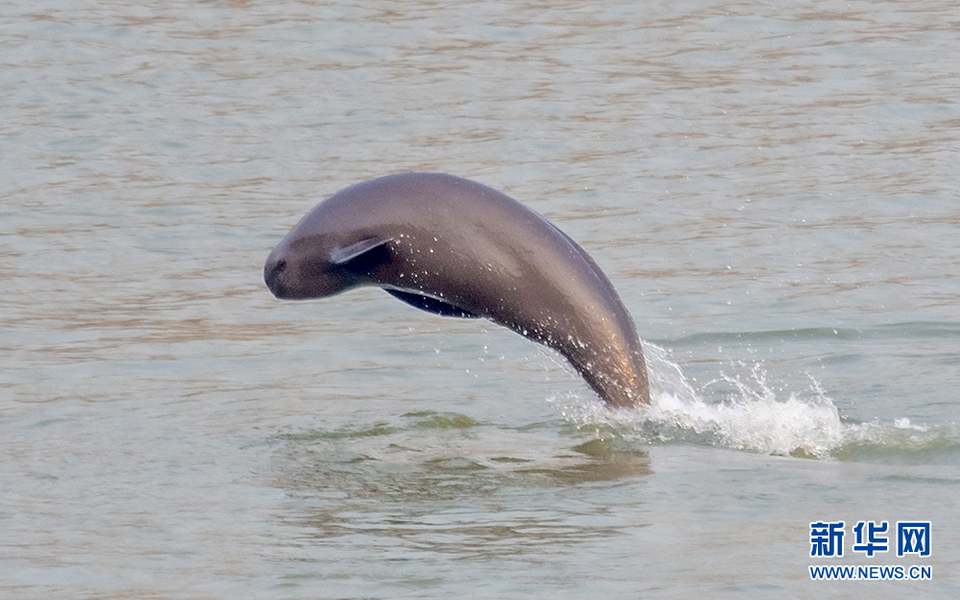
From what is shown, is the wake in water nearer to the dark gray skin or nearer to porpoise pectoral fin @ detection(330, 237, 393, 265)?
the dark gray skin

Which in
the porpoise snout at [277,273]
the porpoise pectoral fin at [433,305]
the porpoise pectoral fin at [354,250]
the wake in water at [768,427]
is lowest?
the wake in water at [768,427]

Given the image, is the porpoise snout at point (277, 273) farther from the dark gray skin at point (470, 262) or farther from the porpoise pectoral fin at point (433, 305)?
the porpoise pectoral fin at point (433, 305)

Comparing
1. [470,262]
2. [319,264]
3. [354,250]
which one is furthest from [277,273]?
[470,262]

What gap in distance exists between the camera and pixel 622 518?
22.3ft

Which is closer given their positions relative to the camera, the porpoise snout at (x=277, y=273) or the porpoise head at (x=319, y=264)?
the porpoise head at (x=319, y=264)

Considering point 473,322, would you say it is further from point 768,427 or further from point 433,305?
point 768,427

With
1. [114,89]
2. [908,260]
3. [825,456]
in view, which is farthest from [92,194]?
[825,456]

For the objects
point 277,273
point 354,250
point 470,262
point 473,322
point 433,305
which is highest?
point 354,250

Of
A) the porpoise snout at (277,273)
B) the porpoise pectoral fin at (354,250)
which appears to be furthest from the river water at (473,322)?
the porpoise pectoral fin at (354,250)

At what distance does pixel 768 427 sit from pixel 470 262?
1666 millimetres

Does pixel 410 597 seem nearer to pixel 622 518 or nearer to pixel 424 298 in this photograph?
pixel 622 518

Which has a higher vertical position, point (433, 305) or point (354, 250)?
point (354, 250)

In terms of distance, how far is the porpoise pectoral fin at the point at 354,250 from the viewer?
7.27 meters

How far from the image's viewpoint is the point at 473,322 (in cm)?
1066
